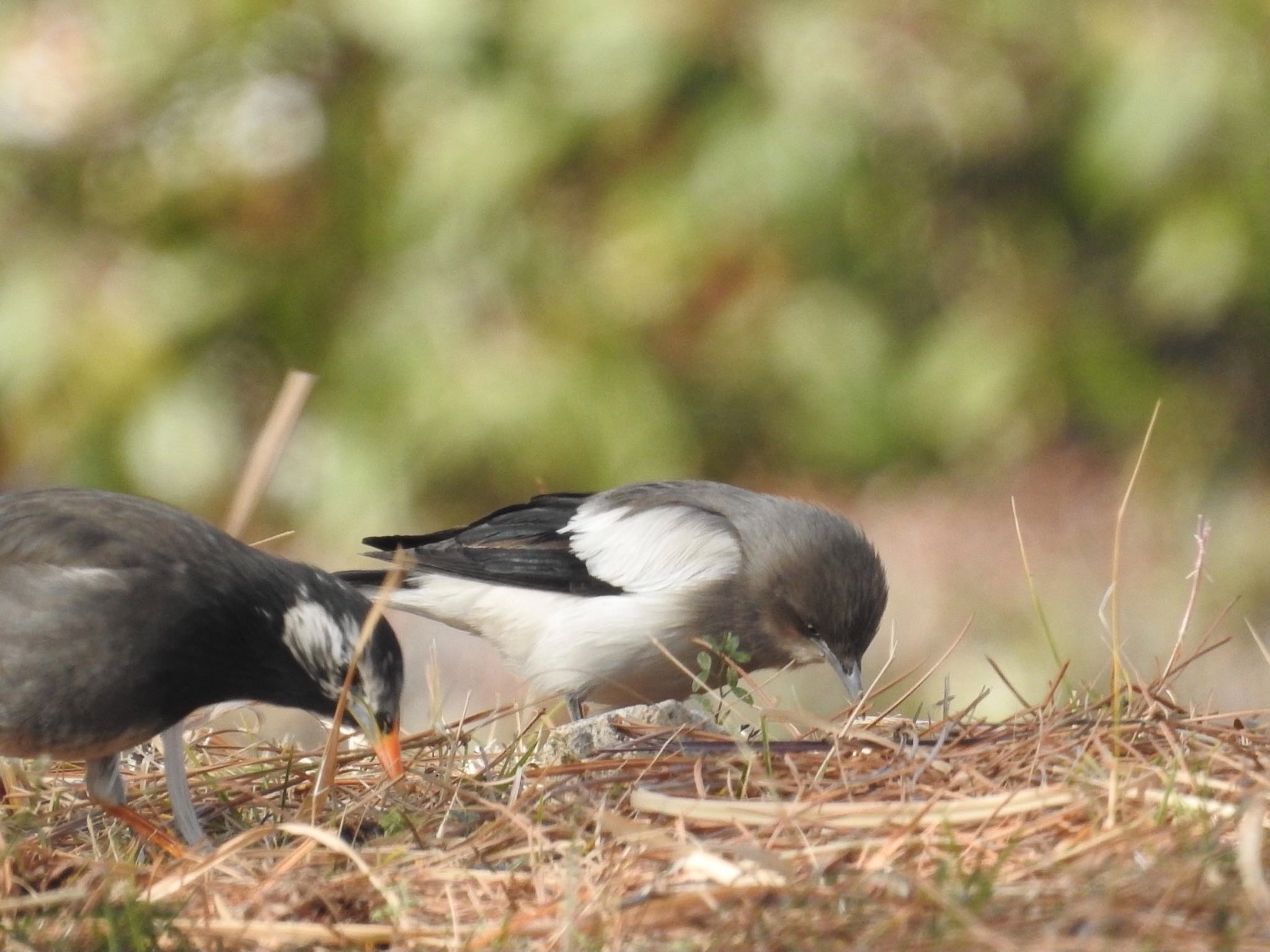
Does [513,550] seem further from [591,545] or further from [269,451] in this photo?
[269,451]

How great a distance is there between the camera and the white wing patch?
5.19 meters

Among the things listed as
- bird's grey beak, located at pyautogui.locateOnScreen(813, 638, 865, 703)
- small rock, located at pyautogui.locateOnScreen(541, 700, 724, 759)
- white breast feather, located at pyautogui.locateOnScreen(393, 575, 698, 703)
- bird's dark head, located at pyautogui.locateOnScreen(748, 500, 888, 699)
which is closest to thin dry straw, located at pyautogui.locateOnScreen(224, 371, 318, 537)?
small rock, located at pyautogui.locateOnScreen(541, 700, 724, 759)

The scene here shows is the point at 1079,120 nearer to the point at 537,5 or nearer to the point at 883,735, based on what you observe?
the point at 537,5

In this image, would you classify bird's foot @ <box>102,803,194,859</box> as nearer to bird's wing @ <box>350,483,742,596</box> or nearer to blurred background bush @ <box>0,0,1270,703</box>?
bird's wing @ <box>350,483,742,596</box>

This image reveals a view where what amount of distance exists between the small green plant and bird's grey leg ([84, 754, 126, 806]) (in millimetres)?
1252

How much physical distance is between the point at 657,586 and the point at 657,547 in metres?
0.12

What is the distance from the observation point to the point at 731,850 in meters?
2.73

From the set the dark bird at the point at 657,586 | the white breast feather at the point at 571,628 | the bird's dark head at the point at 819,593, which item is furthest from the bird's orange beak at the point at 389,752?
the bird's dark head at the point at 819,593

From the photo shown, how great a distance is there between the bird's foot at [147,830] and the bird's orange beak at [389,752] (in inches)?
17.1

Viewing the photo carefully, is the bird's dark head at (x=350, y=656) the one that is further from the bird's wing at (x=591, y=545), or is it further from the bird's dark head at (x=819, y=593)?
the bird's dark head at (x=819, y=593)

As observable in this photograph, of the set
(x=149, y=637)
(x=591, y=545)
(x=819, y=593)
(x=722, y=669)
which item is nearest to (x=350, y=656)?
(x=149, y=637)

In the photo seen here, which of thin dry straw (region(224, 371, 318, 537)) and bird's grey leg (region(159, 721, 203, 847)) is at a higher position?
thin dry straw (region(224, 371, 318, 537))

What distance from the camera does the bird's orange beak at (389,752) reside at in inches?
142

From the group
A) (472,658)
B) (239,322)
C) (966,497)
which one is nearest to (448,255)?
(239,322)
